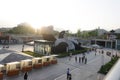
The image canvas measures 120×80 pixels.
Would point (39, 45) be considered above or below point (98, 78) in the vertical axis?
above

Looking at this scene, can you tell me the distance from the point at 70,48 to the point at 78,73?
2395 cm

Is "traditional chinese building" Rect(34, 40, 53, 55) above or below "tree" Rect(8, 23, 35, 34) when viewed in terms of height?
below

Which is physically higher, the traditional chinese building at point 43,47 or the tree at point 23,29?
the tree at point 23,29

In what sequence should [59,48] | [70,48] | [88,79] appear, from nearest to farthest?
[88,79]
[59,48]
[70,48]

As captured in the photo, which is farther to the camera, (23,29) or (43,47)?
(23,29)

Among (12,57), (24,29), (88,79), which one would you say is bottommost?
(88,79)

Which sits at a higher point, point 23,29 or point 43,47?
point 23,29

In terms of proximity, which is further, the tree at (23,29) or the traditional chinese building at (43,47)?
the tree at (23,29)

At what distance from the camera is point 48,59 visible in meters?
30.8

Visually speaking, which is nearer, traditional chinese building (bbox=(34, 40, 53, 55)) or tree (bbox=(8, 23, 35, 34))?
traditional chinese building (bbox=(34, 40, 53, 55))

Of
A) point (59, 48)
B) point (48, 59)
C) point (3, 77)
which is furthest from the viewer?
point (59, 48)

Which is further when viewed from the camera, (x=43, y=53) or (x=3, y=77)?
(x=43, y=53)

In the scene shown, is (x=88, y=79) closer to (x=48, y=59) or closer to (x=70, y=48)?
(x=48, y=59)

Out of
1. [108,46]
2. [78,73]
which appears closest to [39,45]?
[78,73]
